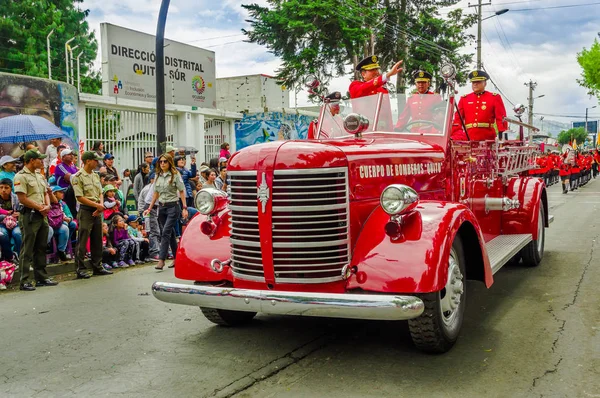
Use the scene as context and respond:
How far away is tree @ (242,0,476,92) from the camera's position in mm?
23969

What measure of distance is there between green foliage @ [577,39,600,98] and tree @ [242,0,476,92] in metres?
13.0

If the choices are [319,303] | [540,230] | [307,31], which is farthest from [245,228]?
[307,31]

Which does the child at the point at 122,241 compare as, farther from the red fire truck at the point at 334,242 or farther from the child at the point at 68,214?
the red fire truck at the point at 334,242

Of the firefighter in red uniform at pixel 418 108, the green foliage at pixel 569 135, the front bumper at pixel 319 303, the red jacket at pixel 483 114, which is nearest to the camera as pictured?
the front bumper at pixel 319 303

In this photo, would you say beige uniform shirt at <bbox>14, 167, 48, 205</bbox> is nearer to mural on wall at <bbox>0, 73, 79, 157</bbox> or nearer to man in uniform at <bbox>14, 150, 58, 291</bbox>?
man in uniform at <bbox>14, 150, 58, 291</bbox>

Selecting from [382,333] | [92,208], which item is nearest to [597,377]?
[382,333]

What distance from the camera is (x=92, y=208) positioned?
8.44m

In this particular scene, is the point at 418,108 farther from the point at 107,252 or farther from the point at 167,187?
the point at 107,252

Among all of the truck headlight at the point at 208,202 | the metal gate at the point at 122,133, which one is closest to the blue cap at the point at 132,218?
the metal gate at the point at 122,133

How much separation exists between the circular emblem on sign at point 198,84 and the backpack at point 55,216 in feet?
43.2

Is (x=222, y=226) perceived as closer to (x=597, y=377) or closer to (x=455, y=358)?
(x=455, y=358)

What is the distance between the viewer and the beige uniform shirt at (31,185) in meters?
7.57

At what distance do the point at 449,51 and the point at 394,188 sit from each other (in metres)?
26.9

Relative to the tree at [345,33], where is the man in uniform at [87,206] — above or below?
below
